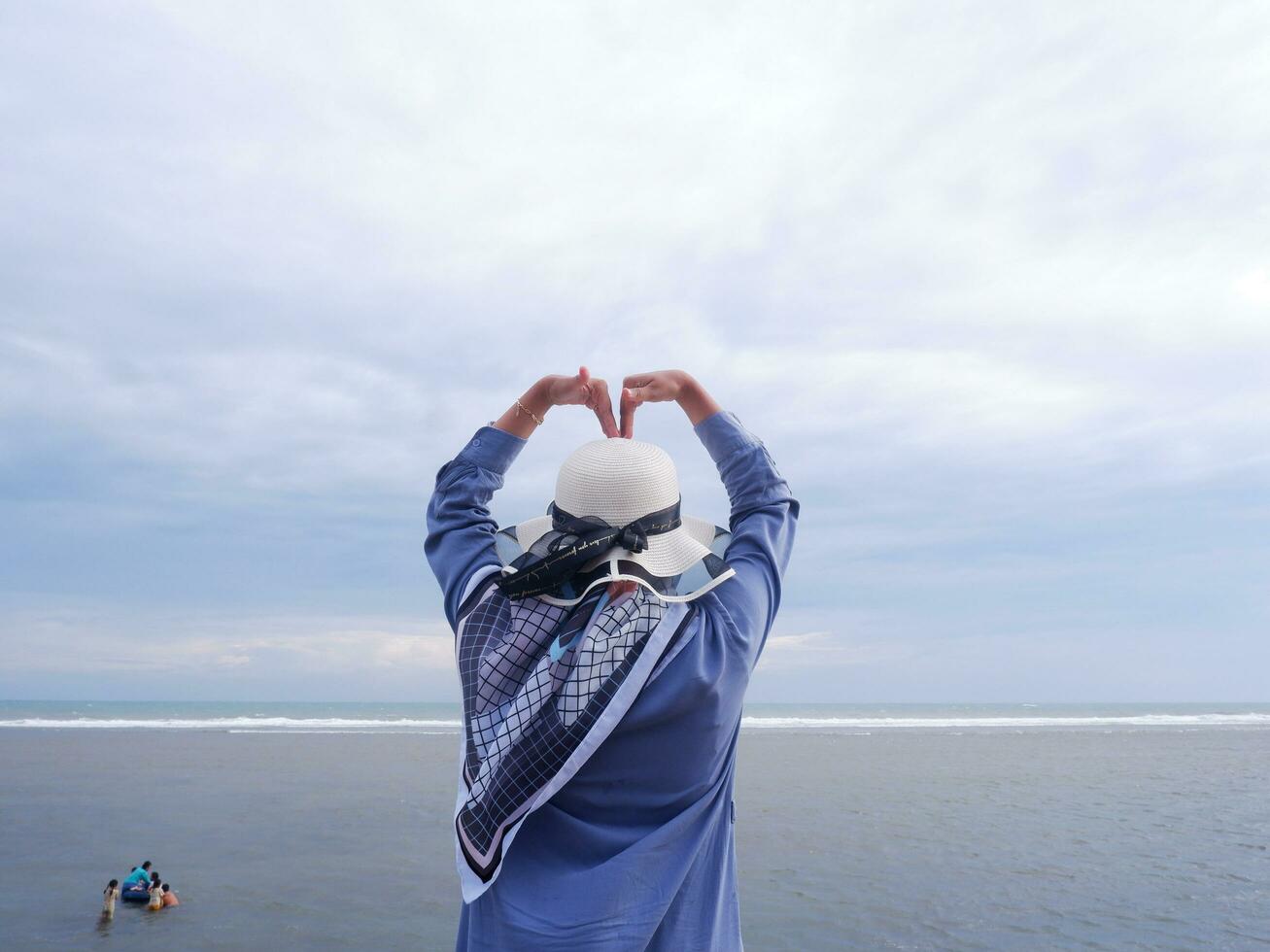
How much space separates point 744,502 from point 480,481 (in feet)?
1.72

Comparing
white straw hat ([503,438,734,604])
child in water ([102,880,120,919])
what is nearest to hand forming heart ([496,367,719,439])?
white straw hat ([503,438,734,604])

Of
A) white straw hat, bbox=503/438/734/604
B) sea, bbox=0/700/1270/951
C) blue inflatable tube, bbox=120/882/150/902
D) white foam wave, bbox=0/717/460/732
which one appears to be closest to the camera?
white straw hat, bbox=503/438/734/604

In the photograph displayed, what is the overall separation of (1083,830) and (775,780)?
4791 millimetres

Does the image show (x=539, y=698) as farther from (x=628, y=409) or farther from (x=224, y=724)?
(x=224, y=724)

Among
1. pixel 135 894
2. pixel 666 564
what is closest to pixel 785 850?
pixel 135 894

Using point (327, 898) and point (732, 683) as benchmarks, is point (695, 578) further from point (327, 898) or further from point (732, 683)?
point (327, 898)

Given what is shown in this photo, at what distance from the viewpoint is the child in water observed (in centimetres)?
722

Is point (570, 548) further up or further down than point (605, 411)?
further down

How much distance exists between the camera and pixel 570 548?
1.35m

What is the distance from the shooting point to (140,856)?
9070 mm

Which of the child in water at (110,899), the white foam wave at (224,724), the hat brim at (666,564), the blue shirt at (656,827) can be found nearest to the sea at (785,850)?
the child in water at (110,899)

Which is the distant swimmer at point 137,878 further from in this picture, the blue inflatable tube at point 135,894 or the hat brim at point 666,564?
the hat brim at point 666,564

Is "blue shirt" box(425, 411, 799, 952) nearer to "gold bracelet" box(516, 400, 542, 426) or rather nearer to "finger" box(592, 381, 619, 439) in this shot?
"finger" box(592, 381, 619, 439)

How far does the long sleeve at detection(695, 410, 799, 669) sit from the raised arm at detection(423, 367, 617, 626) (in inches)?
9.0
